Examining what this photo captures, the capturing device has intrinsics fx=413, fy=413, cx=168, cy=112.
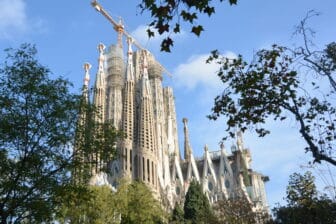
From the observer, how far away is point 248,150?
2761 inches

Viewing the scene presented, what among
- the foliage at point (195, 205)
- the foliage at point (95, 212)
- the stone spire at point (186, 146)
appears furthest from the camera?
the stone spire at point (186, 146)

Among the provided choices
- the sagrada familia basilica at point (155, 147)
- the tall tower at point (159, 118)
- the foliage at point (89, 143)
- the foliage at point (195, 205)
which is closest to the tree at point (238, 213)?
the foliage at point (195, 205)

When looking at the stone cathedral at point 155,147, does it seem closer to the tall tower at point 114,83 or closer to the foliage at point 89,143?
the tall tower at point 114,83

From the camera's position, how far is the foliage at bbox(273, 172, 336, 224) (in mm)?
16578

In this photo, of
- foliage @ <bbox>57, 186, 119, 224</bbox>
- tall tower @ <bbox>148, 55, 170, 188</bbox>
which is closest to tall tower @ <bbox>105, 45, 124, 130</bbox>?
tall tower @ <bbox>148, 55, 170, 188</bbox>

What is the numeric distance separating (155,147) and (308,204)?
134 feet

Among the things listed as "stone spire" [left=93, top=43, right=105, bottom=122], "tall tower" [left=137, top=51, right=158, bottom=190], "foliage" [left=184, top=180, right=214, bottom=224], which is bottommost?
"foliage" [left=184, top=180, right=214, bottom=224]

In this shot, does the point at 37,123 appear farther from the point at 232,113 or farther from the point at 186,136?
the point at 186,136

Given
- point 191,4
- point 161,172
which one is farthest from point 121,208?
point 161,172

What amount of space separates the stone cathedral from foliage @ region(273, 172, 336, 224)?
34458 millimetres

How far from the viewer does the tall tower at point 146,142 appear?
174 feet

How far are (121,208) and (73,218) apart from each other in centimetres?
262

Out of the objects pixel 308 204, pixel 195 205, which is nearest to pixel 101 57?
pixel 195 205

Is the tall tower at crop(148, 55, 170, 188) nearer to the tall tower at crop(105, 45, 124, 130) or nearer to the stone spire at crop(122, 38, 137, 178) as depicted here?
the stone spire at crop(122, 38, 137, 178)
